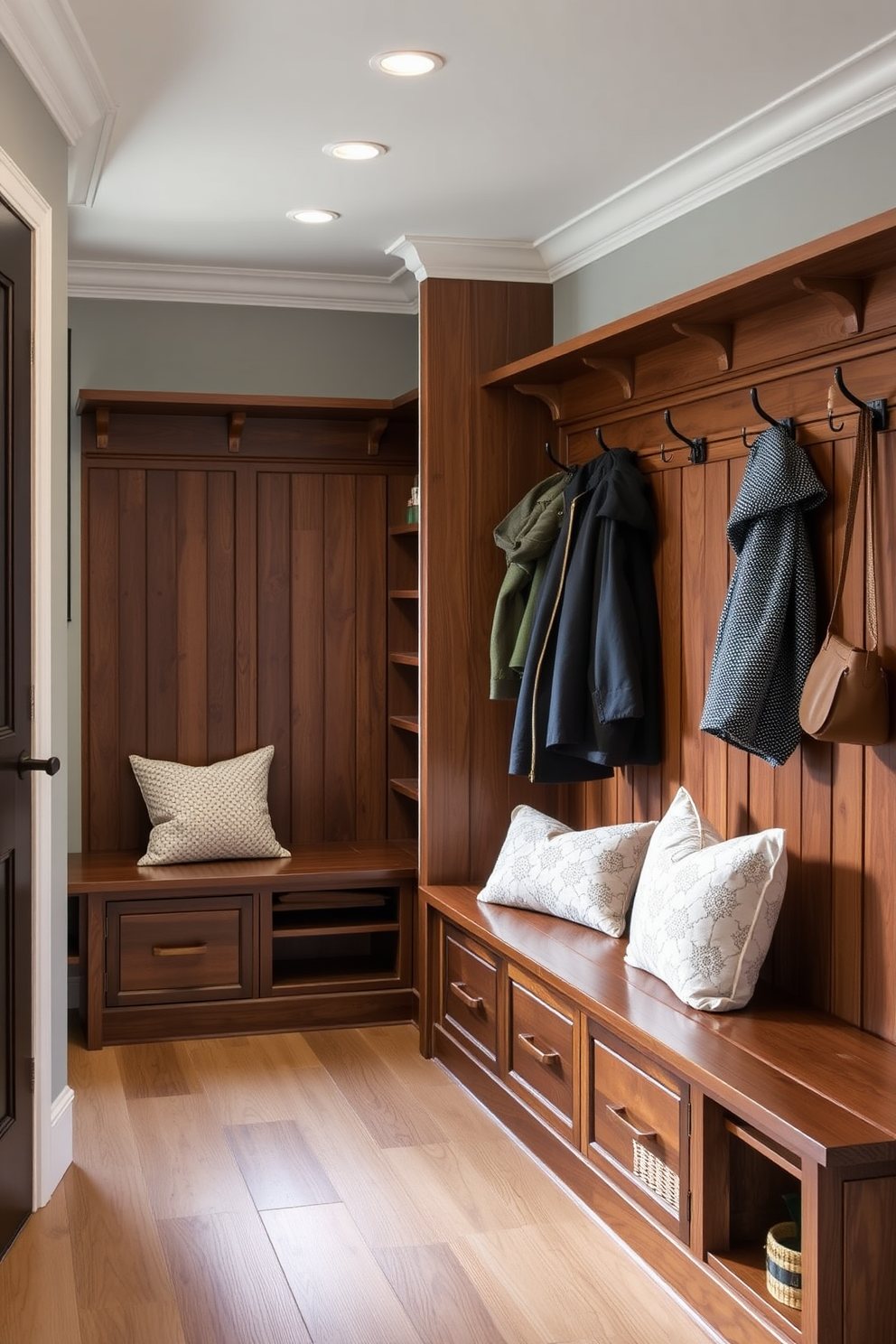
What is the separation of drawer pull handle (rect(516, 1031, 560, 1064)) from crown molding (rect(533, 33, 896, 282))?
7.12ft

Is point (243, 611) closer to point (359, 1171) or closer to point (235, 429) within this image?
point (235, 429)

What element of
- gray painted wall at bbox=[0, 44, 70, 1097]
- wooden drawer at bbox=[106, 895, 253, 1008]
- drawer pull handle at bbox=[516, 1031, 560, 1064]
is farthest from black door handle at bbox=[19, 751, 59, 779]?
wooden drawer at bbox=[106, 895, 253, 1008]

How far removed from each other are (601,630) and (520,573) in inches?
19.5

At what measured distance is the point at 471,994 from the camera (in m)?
3.75

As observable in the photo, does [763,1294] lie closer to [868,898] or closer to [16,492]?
[868,898]

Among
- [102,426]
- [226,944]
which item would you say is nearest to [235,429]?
[102,426]

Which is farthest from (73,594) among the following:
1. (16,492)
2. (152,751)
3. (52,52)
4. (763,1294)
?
(763,1294)

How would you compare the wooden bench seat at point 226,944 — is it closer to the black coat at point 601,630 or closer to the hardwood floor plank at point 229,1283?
the black coat at point 601,630

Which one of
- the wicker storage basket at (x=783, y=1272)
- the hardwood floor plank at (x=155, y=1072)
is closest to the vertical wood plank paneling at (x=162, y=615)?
the hardwood floor plank at (x=155, y=1072)

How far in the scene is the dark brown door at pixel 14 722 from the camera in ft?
8.68

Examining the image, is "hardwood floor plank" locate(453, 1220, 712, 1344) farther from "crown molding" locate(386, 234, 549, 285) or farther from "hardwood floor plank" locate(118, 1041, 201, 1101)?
"crown molding" locate(386, 234, 549, 285)

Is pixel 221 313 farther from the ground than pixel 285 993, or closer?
farther from the ground

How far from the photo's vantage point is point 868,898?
8.90 feet

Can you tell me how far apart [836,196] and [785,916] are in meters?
1.60
